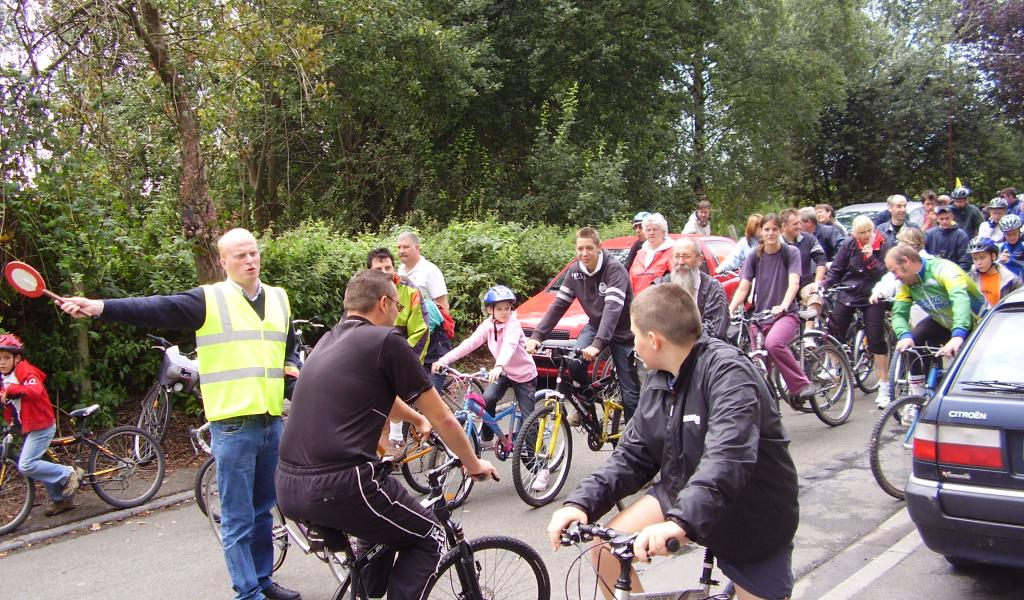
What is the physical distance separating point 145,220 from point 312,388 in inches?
260

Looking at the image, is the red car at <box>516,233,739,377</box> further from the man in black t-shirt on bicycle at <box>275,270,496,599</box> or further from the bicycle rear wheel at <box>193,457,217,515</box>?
the man in black t-shirt on bicycle at <box>275,270,496,599</box>

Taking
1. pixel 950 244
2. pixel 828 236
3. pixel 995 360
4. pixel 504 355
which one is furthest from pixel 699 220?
pixel 995 360

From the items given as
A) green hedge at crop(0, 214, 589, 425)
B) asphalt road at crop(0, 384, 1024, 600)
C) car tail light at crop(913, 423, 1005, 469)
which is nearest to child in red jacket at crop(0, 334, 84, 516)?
asphalt road at crop(0, 384, 1024, 600)

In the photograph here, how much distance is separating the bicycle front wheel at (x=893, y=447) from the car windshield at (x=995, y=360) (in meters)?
1.54

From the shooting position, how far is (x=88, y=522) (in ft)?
21.7

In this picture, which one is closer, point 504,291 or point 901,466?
point 901,466

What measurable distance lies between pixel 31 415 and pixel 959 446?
652cm

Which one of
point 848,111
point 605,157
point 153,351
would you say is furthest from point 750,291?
point 848,111

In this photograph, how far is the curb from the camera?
618 centimetres

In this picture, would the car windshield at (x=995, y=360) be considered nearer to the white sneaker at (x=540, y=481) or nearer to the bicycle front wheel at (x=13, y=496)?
the white sneaker at (x=540, y=481)

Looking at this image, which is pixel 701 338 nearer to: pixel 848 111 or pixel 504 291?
pixel 504 291

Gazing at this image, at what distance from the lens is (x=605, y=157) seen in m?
20.8

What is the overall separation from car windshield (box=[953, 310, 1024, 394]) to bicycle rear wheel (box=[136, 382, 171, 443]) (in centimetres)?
670

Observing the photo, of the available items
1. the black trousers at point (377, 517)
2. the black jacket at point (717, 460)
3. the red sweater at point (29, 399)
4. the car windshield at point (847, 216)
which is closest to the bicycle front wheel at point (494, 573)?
the black trousers at point (377, 517)
